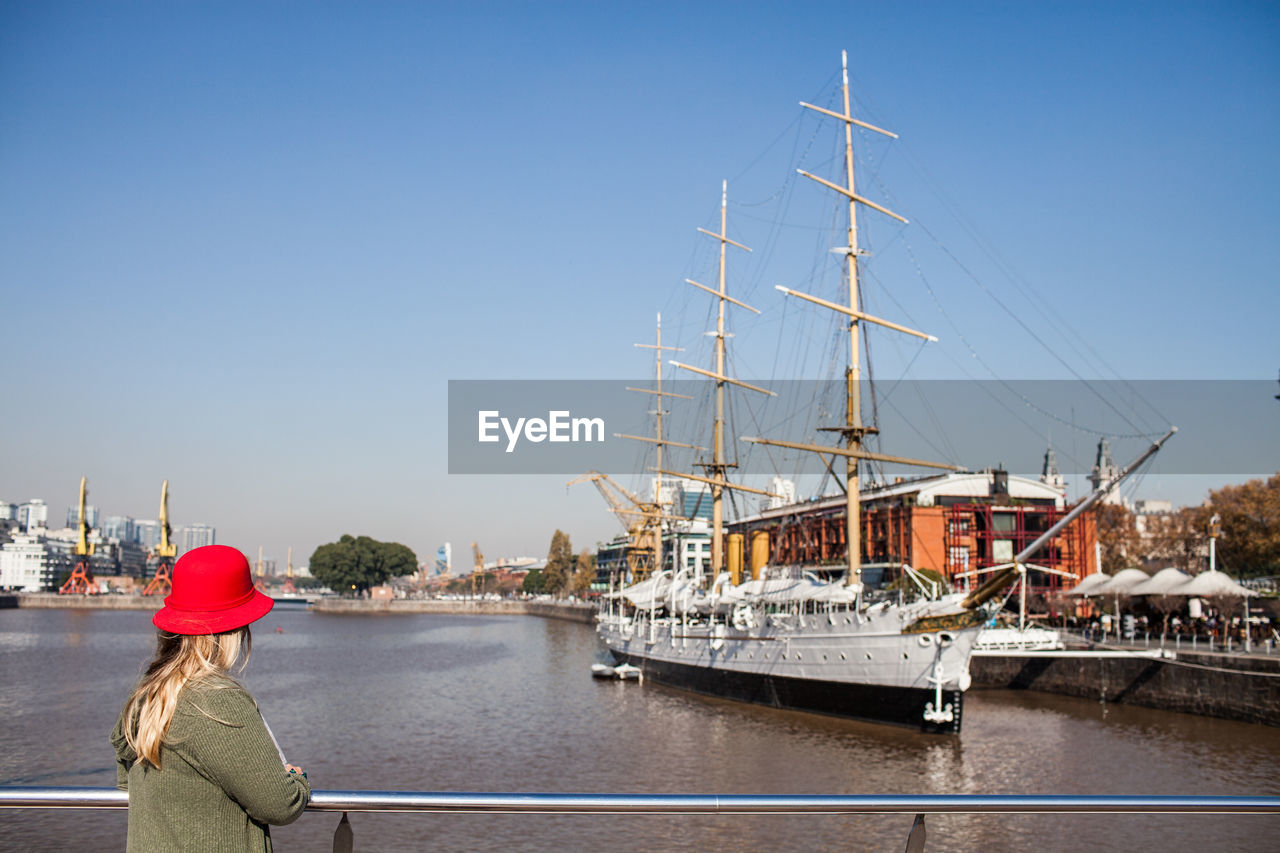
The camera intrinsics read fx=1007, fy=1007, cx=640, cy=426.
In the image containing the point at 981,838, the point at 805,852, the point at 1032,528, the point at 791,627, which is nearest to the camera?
the point at 805,852

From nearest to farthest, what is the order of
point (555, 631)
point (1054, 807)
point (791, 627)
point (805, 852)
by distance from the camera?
point (1054, 807) → point (805, 852) → point (791, 627) → point (555, 631)

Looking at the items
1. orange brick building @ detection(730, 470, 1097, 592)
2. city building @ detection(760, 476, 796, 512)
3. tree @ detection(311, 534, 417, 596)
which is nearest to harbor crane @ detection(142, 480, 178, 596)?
tree @ detection(311, 534, 417, 596)

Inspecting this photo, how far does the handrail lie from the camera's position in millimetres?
3205

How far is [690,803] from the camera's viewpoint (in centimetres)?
338

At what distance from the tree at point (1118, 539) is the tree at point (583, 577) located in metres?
81.2

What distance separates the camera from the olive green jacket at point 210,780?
2.79 meters

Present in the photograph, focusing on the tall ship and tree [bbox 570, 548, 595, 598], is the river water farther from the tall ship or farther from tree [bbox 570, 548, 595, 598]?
tree [bbox 570, 548, 595, 598]

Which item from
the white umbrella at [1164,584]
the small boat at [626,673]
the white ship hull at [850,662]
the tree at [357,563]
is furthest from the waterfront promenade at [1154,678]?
the tree at [357,563]

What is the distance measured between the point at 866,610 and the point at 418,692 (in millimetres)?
19768

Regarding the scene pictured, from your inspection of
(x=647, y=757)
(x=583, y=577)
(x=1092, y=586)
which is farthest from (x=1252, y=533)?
(x=583, y=577)

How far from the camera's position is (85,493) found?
175 meters

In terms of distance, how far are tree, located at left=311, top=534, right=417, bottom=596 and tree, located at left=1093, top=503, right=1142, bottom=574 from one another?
12337 cm

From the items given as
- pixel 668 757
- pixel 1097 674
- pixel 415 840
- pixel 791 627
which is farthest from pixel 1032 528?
pixel 415 840

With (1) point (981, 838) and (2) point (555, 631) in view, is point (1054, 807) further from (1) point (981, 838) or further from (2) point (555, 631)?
(2) point (555, 631)
